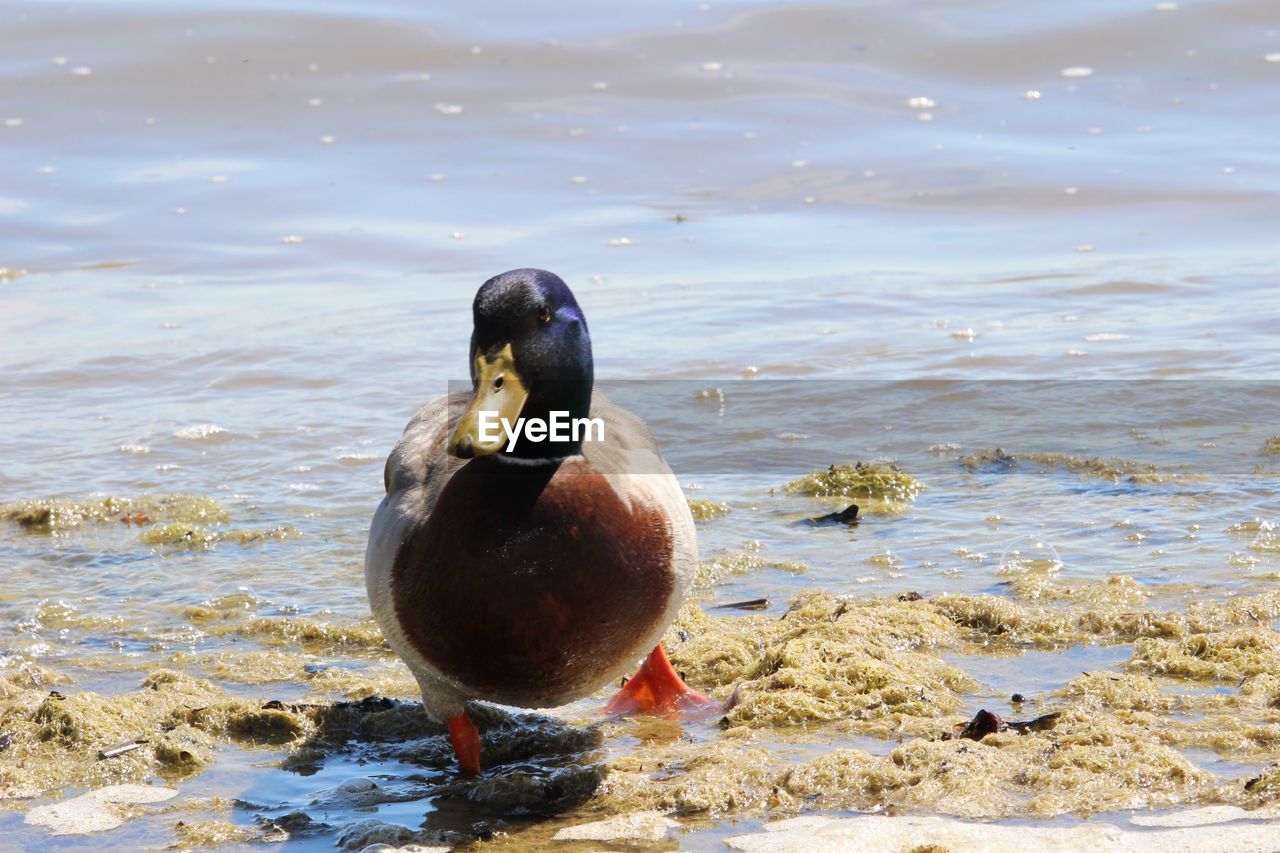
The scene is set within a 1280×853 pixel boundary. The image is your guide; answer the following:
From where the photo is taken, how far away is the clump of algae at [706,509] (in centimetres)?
604

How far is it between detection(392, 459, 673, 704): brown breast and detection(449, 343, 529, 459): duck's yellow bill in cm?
18

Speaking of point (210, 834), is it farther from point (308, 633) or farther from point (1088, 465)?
point (1088, 465)

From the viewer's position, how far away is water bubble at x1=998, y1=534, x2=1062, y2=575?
5.18 meters

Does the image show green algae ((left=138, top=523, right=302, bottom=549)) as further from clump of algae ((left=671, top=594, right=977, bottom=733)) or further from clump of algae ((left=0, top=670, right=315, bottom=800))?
clump of algae ((left=671, top=594, right=977, bottom=733))

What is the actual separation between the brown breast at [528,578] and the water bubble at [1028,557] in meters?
1.80

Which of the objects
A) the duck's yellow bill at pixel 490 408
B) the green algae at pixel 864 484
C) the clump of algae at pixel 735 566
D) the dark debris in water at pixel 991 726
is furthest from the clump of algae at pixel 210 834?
the green algae at pixel 864 484

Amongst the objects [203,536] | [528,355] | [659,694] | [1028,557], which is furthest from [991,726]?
[203,536]

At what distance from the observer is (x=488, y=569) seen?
3.56m

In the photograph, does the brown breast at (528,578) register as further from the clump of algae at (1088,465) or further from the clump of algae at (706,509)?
the clump of algae at (1088,465)

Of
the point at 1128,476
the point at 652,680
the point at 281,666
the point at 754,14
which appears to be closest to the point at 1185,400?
the point at 1128,476

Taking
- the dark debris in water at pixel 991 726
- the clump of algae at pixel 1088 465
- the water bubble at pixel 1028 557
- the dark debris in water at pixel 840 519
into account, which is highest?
the clump of algae at pixel 1088 465

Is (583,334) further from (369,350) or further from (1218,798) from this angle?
(369,350)

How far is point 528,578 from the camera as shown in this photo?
140 inches

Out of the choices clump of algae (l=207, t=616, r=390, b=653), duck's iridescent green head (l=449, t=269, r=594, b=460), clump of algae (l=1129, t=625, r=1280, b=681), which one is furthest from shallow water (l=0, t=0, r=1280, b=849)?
duck's iridescent green head (l=449, t=269, r=594, b=460)
